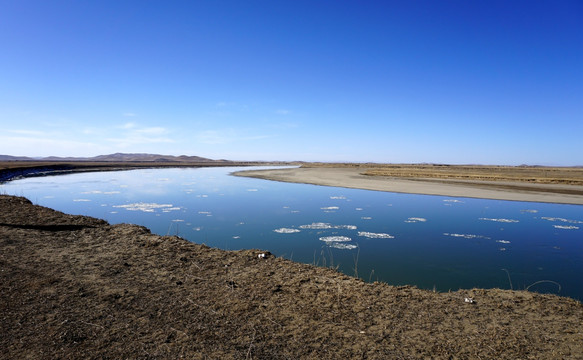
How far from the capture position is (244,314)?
522 cm

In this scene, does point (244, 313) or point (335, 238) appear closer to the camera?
point (244, 313)

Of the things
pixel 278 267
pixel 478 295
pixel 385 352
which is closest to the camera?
pixel 385 352

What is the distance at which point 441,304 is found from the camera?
18.9 feet

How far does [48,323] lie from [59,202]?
69.6ft

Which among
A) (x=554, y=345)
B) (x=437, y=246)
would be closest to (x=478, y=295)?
(x=554, y=345)

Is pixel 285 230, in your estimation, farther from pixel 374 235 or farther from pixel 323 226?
pixel 374 235

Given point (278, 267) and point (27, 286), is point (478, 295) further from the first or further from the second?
point (27, 286)

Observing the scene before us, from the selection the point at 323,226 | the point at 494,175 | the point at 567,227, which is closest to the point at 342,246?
the point at 323,226

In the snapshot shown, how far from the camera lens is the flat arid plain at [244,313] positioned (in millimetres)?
4223


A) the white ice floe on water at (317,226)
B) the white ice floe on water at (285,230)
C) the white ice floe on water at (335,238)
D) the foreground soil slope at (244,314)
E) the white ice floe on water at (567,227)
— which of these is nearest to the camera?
the foreground soil slope at (244,314)

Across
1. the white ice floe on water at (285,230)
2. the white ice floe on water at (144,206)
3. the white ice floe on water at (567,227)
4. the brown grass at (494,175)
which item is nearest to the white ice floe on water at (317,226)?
the white ice floe on water at (285,230)

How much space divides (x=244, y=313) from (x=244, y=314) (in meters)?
0.04

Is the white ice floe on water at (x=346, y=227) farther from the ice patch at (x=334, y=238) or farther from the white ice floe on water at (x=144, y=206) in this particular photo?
the white ice floe on water at (x=144, y=206)

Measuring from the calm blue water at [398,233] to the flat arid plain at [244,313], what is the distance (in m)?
2.07
